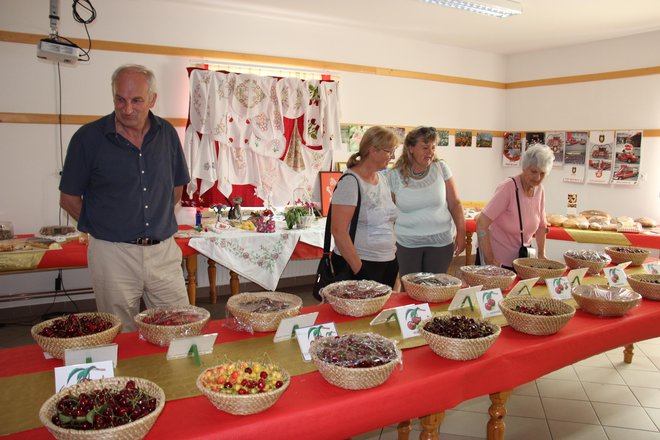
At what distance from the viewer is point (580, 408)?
9.63 feet

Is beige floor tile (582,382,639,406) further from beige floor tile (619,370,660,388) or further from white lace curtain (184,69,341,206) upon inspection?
white lace curtain (184,69,341,206)

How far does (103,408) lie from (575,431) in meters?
2.50

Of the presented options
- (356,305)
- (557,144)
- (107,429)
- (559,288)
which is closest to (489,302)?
(559,288)

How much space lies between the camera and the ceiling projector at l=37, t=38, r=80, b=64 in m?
3.75

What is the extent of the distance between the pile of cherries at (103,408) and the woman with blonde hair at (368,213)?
142 cm

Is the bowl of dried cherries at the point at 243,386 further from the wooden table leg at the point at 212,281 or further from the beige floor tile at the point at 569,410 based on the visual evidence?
the wooden table leg at the point at 212,281

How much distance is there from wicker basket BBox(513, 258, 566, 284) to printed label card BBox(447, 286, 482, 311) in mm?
586

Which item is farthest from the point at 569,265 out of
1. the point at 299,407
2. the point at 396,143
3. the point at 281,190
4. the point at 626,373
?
the point at 281,190

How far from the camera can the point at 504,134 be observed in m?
7.33

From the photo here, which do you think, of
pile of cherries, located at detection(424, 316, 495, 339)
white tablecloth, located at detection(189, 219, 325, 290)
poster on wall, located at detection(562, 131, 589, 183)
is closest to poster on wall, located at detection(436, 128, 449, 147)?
poster on wall, located at detection(562, 131, 589, 183)

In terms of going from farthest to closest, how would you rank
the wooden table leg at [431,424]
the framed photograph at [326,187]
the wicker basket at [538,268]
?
the framed photograph at [326,187] → the wicker basket at [538,268] → the wooden table leg at [431,424]

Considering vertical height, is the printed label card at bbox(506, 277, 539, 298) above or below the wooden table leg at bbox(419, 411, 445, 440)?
above

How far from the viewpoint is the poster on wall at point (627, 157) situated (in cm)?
600

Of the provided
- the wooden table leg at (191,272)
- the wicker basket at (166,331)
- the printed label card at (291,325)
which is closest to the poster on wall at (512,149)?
the wooden table leg at (191,272)
